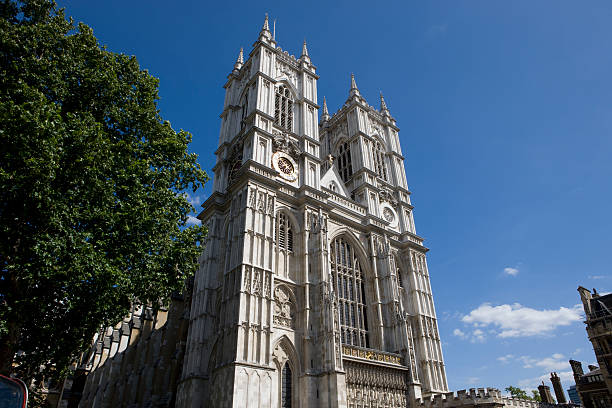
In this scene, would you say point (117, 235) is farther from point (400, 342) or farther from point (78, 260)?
point (400, 342)

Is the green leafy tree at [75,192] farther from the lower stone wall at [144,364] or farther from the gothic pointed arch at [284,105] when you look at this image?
the gothic pointed arch at [284,105]

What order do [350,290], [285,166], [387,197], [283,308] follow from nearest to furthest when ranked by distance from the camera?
1. [283,308]
2. [350,290]
3. [285,166]
4. [387,197]

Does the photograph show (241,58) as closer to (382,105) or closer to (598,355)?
(382,105)

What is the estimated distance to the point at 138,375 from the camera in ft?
90.6

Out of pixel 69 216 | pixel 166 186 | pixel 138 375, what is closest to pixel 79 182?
pixel 69 216

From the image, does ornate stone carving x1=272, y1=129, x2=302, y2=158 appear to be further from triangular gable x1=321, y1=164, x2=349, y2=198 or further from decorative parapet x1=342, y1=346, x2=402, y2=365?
decorative parapet x1=342, y1=346, x2=402, y2=365

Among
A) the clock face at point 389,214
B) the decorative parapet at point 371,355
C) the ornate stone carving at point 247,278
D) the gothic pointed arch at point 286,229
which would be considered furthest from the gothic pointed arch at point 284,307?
the clock face at point 389,214

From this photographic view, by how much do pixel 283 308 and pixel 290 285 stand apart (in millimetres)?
1624

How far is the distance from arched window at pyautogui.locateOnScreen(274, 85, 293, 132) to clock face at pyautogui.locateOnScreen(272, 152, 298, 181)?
135 inches

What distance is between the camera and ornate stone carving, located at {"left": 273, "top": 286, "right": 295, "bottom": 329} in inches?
949

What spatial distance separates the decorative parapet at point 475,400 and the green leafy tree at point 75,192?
18.1m

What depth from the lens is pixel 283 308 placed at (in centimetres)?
2456

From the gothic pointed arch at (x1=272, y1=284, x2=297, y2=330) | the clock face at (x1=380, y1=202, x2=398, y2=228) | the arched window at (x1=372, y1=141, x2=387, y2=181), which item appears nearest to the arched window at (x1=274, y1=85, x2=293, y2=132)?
the arched window at (x1=372, y1=141, x2=387, y2=181)

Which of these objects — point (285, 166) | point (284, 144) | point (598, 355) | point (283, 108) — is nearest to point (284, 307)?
point (285, 166)
